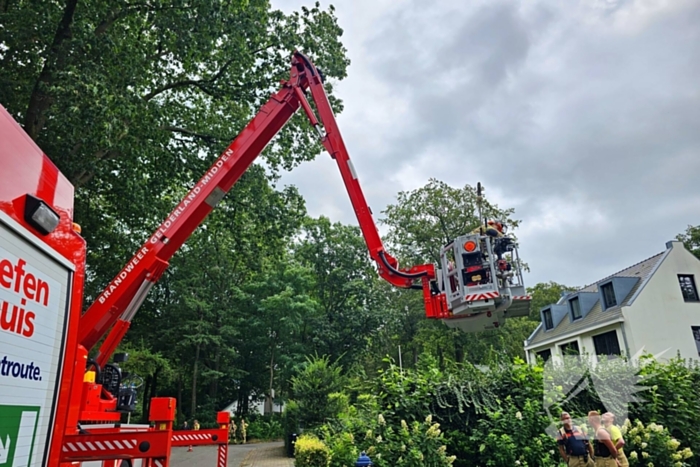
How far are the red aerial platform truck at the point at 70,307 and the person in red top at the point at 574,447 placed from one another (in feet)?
6.37

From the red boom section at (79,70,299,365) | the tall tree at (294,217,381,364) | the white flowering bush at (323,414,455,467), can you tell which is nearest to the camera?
the red boom section at (79,70,299,365)

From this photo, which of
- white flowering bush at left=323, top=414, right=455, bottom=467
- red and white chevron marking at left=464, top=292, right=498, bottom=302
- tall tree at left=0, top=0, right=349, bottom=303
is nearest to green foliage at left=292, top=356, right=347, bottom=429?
tall tree at left=0, top=0, right=349, bottom=303

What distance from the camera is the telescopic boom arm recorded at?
20.2 feet

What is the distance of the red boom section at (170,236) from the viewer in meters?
6.05

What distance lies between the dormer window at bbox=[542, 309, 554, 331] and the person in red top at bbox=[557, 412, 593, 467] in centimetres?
2437

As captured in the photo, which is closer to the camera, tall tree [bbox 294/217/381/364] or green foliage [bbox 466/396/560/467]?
green foliage [bbox 466/396/560/467]

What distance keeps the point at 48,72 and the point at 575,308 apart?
26761 mm

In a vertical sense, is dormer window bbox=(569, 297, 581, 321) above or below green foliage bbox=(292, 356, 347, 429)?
above

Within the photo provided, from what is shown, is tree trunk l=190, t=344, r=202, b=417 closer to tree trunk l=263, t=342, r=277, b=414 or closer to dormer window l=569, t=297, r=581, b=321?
tree trunk l=263, t=342, r=277, b=414

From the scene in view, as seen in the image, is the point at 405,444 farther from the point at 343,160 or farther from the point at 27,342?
the point at 27,342

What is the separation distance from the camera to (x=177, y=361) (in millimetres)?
31734

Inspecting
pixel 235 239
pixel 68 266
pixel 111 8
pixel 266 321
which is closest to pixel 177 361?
pixel 266 321

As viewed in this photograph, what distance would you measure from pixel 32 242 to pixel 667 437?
8900 millimetres

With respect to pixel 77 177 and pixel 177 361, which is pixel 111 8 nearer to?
pixel 77 177
